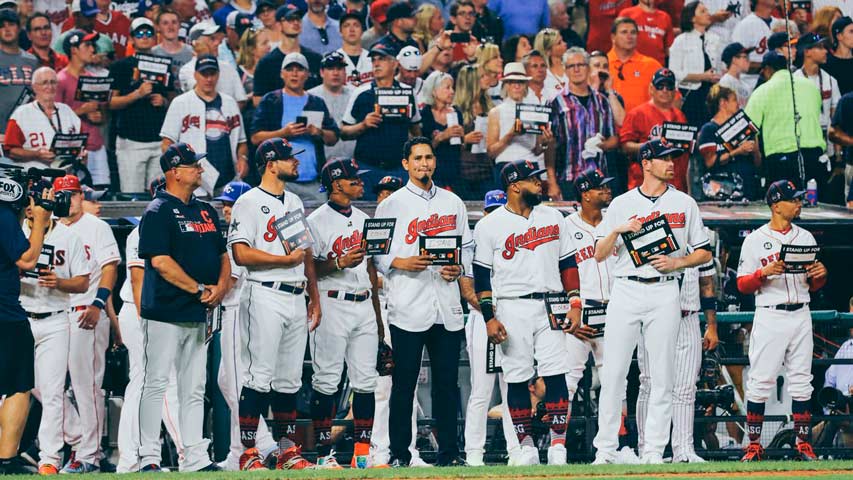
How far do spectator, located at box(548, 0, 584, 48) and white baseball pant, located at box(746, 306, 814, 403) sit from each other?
19.8 feet

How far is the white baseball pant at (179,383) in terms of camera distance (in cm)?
835

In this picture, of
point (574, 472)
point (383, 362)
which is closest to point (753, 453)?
point (574, 472)

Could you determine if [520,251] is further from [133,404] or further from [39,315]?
[39,315]

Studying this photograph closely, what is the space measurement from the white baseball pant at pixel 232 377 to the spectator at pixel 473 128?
3.43 m

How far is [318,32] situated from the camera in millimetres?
13789

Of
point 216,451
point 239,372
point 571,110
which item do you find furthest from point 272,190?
point 571,110

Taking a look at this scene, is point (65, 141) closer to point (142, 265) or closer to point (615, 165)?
point (142, 265)

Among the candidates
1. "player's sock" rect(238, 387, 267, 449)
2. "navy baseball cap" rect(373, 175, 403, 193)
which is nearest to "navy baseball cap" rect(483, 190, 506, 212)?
"navy baseball cap" rect(373, 175, 403, 193)

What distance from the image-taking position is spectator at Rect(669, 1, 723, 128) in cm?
1392

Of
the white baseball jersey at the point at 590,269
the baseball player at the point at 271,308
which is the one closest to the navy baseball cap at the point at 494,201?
the white baseball jersey at the point at 590,269

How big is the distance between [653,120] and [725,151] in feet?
2.59

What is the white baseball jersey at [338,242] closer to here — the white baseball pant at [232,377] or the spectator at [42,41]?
the white baseball pant at [232,377]

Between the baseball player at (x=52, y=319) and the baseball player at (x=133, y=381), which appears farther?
the baseball player at (x=52, y=319)

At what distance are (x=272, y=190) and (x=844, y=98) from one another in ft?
22.4
